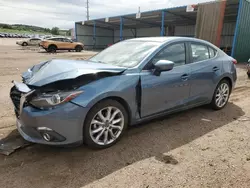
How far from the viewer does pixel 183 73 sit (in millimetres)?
3619

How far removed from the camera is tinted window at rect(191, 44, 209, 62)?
3945 mm

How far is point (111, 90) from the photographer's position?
275cm

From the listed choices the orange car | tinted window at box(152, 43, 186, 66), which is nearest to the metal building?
the orange car

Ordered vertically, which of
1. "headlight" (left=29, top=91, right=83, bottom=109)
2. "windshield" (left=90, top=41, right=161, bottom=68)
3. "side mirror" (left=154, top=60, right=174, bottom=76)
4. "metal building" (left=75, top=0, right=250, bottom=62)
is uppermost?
"metal building" (left=75, top=0, right=250, bottom=62)

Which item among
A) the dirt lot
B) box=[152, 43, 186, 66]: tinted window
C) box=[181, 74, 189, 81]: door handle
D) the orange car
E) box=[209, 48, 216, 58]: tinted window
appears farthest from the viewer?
the orange car

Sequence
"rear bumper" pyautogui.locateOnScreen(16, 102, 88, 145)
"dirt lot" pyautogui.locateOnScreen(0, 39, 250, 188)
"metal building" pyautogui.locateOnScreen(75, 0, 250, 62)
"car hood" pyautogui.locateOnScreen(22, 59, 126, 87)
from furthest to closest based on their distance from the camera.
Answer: "metal building" pyautogui.locateOnScreen(75, 0, 250, 62), "car hood" pyautogui.locateOnScreen(22, 59, 126, 87), "rear bumper" pyautogui.locateOnScreen(16, 102, 88, 145), "dirt lot" pyautogui.locateOnScreen(0, 39, 250, 188)

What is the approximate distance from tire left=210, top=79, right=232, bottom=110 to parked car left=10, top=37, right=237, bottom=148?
34 cm

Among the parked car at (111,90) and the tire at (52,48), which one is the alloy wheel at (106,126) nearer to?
the parked car at (111,90)

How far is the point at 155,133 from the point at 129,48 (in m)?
1.54

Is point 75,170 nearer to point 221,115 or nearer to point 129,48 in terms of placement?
point 129,48

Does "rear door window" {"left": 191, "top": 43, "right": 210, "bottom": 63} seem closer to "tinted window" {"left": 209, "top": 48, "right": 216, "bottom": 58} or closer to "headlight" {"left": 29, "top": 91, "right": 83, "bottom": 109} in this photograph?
"tinted window" {"left": 209, "top": 48, "right": 216, "bottom": 58}

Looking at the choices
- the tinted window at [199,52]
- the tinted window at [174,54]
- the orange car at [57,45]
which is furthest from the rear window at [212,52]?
the orange car at [57,45]

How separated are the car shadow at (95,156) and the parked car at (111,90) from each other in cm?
23

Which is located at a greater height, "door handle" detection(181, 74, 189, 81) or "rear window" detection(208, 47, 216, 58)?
"rear window" detection(208, 47, 216, 58)
